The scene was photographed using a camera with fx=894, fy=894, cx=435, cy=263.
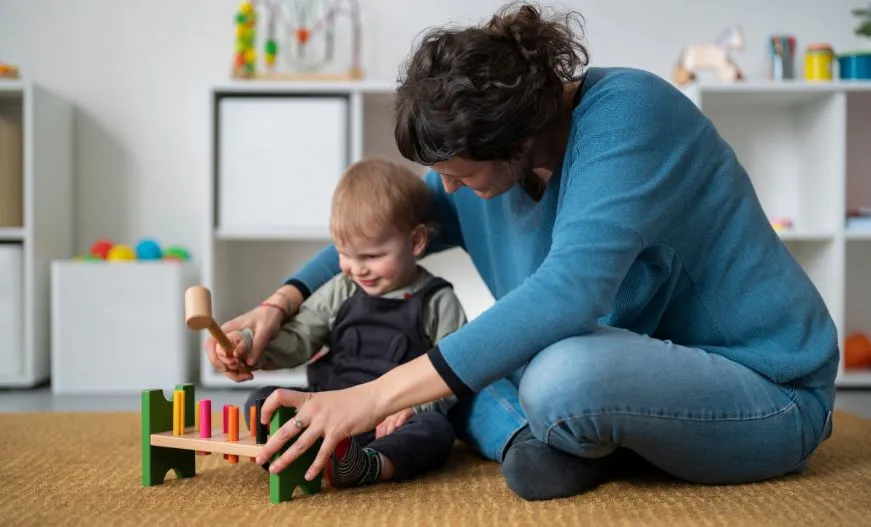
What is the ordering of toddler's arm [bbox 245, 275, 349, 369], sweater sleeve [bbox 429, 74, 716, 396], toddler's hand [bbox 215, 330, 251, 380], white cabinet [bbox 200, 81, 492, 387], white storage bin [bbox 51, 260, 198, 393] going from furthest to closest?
white cabinet [bbox 200, 81, 492, 387] < white storage bin [bbox 51, 260, 198, 393] < toddler's arm [bbox 245, 275, 349, 369] < toddler's hand [bbox 215, 330, 251, 380] < sweater sleeve [bbox 429, 74, 716, 396]

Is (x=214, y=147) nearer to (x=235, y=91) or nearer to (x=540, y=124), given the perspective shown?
(x=235, y=91)

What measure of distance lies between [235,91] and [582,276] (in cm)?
160

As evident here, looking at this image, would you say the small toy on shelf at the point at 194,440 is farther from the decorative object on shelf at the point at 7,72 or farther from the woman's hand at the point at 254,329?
the decorative object on shelf at the point at 7,72

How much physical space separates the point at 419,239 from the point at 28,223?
1.30 m

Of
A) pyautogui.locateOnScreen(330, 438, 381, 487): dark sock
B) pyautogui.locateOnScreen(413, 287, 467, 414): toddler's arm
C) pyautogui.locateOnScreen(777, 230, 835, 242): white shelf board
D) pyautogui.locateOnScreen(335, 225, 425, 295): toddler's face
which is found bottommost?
pyautogui.locateOnScreen(330, 438, 381, 487): dark sock

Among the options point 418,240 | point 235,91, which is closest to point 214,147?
point 235,91

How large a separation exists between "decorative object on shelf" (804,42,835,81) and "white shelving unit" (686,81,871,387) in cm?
5

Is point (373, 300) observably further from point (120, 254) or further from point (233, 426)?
point (120, 254)

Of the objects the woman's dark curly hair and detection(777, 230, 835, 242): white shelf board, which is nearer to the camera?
the woman's dark curly hair

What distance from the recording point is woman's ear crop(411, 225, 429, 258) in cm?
131

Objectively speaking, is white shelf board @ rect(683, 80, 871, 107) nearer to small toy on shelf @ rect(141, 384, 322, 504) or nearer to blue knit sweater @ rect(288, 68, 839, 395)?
blue knit sweater @ rect(288, 68, 839, 395)

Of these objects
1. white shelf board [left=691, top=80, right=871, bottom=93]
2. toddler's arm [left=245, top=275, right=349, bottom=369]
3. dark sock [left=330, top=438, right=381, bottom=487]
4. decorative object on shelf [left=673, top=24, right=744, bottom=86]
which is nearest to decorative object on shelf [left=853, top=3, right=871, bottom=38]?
white shelf board [left=691, top=80, right=871, bottom=93]

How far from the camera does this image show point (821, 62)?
2.30 meters

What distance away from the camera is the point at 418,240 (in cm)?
131
